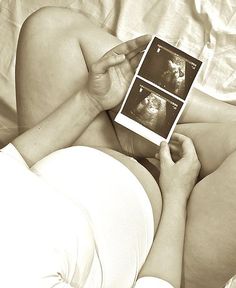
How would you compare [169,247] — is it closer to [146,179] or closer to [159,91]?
[146,179]

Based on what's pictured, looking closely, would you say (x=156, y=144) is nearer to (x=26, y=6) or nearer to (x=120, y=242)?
(x=120, y=242)

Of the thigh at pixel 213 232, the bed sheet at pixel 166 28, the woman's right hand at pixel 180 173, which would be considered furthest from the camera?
the bed sheet at pixel 166 28

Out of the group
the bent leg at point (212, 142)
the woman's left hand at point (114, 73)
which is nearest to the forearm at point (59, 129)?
the woman's left hand at point (114, 73)

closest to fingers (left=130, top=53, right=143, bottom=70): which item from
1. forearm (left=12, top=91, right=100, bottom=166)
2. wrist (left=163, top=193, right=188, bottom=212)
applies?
forearm (left=12, top=91, right=100, bottom=166)

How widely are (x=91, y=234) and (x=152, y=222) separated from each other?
20 cm

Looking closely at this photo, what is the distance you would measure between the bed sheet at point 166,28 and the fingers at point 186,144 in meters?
0.13

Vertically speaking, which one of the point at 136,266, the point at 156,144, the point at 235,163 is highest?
the point at 235,163

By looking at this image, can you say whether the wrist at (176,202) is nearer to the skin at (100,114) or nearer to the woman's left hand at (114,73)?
the skin at (100,114)

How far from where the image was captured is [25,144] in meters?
1.14

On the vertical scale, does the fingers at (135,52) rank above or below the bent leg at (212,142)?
above

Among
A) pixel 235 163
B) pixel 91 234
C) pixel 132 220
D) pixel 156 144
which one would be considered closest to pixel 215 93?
pixel 156 144

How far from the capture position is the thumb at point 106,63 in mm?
1115

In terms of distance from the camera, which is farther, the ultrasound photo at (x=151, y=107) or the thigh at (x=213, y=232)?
the ultrasound photo at (x=151, y=107)

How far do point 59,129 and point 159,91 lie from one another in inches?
9.5
